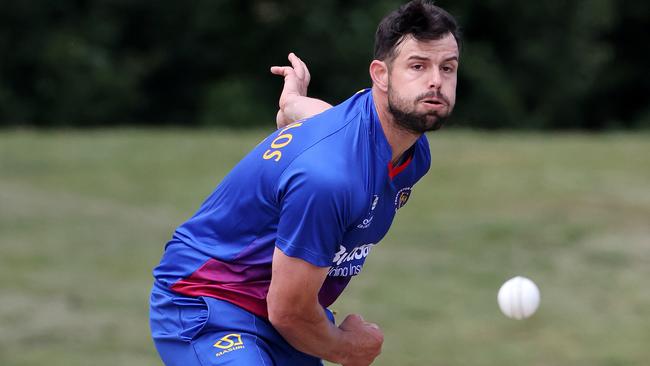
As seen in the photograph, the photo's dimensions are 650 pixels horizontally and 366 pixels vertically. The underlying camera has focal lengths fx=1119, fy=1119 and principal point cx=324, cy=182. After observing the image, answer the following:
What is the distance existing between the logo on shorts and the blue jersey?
0.41 feet

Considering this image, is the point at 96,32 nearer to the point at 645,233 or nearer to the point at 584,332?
the point at 645,233

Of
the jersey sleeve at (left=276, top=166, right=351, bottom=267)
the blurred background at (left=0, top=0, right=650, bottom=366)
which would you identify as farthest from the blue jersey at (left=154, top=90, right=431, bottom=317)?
the blurred background at (left=0, top=0, right=650, bottom=366)

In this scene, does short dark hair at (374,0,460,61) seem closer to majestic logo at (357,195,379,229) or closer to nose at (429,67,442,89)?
nose at (429,67,442,89)

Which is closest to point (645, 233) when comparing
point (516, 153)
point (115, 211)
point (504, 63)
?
point (516, 153)

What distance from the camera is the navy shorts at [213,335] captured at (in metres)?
4.11

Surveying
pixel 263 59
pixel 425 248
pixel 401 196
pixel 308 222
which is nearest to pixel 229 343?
pixel 308 222

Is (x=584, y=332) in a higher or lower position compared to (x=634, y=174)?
lower

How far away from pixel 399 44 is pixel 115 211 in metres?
10.3

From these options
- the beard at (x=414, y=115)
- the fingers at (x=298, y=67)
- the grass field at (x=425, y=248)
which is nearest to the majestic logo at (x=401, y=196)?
the beard at (x=414, y=115)

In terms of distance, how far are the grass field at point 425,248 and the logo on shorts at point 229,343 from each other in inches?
190

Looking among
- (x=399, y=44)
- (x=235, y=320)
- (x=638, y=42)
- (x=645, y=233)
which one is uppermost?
(x=638, y=42)

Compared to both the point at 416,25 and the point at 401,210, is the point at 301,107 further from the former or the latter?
the point at 401,210

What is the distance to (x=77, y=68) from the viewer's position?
1069 inches

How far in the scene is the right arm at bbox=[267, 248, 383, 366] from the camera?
381 cm
